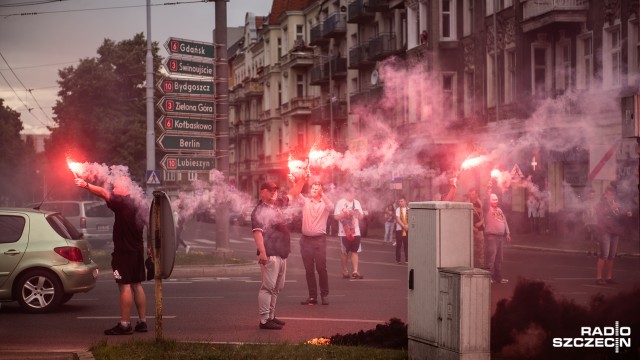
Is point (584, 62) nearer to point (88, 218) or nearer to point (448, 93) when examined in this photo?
point (448, 93)

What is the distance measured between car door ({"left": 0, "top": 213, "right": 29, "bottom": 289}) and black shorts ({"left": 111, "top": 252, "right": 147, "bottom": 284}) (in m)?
2.86

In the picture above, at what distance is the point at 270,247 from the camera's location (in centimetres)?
1209

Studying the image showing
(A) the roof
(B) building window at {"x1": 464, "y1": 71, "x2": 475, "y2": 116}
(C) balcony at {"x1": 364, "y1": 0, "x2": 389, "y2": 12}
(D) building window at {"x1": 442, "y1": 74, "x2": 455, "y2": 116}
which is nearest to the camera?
(B) building window at {"x1": 464, "y1": 71, "x2": 475, "y2": 116}

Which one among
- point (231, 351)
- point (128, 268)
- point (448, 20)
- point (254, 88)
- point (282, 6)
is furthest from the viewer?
point (254, 88)

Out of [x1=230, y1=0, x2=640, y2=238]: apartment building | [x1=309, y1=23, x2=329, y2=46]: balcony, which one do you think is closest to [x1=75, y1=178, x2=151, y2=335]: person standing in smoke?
[x1=230, y1=0, x2=640, y2=238]: apartment building

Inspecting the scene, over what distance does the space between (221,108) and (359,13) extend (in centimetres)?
3190

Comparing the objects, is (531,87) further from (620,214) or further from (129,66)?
(129,66)

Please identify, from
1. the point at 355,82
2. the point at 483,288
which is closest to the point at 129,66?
the point at 355,82

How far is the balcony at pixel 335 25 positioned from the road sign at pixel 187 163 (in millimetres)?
37933

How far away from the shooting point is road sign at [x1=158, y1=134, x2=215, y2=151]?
21.8 metres

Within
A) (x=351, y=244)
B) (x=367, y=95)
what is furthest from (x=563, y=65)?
(x=367, y=95)

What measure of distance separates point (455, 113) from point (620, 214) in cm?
2409

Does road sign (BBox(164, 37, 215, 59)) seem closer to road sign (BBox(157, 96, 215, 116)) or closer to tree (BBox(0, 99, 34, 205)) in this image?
road sign (BBox(157, 96, 215, 116))

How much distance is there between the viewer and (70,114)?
215ft
